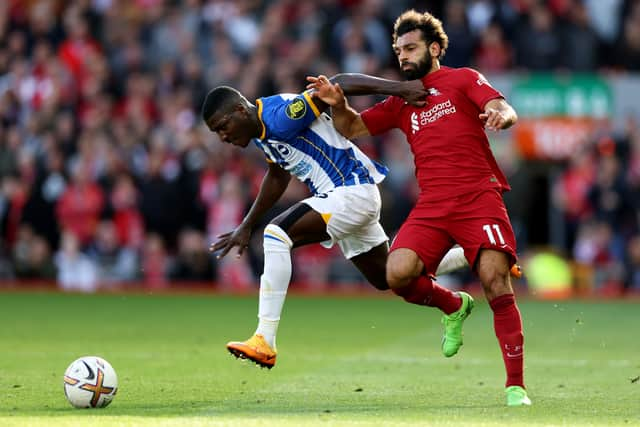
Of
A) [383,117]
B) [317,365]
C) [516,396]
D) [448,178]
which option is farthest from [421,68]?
[317,365]

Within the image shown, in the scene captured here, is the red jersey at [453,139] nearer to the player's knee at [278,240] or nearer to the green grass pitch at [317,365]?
the player's knee at [278,240]

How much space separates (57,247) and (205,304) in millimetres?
3710

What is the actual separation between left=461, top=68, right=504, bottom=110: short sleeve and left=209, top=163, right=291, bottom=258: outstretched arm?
5.54 ft

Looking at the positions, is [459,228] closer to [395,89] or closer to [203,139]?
[395,89]

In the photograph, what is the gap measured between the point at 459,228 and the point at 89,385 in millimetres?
2537

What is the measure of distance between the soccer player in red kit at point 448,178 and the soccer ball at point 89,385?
6.29 feet

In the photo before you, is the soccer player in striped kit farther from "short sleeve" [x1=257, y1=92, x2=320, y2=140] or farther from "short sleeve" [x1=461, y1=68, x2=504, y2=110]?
"short sleeve" [x1=461, y1=68, x2=504, y2=110]

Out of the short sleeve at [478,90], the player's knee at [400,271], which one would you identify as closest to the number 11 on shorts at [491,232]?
the player's knee at [400,271]

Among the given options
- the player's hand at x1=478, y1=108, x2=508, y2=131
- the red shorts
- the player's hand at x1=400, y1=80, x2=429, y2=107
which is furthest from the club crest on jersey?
the player's hand at x1=478, y1=108, x2=508, y2=131

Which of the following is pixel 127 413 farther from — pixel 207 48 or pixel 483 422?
pixel 207 48

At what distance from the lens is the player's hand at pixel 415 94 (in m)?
9.05

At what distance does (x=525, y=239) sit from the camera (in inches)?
797

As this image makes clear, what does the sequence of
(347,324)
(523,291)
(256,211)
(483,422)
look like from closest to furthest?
(483,422), (256,211), (347,324), (523,291)

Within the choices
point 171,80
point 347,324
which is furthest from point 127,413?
point 171,80
